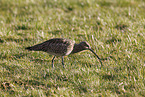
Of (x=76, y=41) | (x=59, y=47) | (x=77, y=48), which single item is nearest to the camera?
(x=59, y=47)

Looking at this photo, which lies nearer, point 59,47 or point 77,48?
point 59,47

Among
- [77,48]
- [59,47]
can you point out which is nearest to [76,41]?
[77,48]

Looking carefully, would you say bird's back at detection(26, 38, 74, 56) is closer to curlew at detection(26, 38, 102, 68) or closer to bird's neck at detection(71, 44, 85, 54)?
curlew at detection(26, 38, 102, 68)

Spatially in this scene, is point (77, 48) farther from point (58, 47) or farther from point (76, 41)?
point (76, 41)

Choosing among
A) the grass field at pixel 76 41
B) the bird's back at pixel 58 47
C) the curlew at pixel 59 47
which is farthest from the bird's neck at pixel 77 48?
the grass field at pixel 76 41

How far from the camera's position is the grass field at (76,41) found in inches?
256

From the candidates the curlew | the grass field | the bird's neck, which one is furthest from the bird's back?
the grass field

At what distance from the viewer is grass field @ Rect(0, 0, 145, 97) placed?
21.3 feet

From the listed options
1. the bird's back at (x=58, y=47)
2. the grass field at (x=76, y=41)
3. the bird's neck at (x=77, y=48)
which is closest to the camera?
the grass field at (x=76, y=41)

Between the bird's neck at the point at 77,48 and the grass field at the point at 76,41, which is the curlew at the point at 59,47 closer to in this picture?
the bird's neck at the point at 77,48

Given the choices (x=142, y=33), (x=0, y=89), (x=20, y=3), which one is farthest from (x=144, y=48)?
(x=20, y=3)

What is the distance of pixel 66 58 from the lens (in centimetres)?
810

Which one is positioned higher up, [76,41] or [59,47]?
[59,47]

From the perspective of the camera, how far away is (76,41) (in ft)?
30.0
